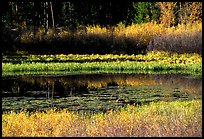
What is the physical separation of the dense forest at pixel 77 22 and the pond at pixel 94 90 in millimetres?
14449

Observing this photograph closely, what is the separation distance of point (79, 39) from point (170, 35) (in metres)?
8.68

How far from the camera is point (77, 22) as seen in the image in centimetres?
5731

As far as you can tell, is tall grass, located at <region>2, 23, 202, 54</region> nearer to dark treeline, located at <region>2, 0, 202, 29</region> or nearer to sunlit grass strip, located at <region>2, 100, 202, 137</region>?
dark treeline, located at <region>2, 0, 202, 29</region>

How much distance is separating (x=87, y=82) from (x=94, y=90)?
344cm

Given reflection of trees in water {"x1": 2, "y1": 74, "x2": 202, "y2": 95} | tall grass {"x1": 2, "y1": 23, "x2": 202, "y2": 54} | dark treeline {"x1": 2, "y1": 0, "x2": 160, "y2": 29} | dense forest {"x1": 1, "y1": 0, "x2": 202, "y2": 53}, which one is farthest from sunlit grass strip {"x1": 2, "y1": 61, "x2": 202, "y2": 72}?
dark treeline {"x1": 2, "y1": 0, "x2": 160, "y2": 29}

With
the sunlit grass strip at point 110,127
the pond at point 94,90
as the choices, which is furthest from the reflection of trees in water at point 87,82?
the sunlit grass strip at point 110,127

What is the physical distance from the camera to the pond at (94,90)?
16.4 metres

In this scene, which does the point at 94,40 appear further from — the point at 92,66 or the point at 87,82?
the point at 87,82

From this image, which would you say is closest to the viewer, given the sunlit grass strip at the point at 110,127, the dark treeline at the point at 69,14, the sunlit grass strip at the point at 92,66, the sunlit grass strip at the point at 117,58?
the sunlit grass strip at the point at 110,127

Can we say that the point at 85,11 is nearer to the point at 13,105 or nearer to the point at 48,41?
the point at 48,41

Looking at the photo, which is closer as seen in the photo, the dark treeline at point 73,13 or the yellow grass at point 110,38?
the yellow grass at point 110,38

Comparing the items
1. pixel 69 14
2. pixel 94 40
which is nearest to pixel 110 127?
pixel 94 40

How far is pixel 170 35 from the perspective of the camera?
3803cm

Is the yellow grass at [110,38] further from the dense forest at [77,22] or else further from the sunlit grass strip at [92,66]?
the sunlit grass strip at [92,66]
